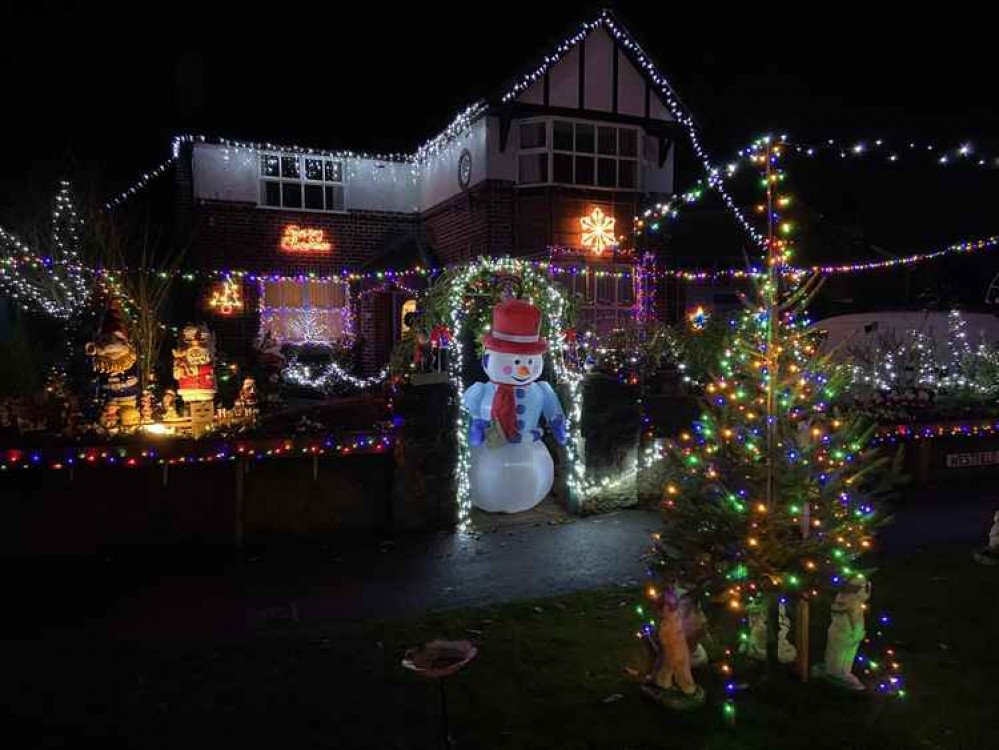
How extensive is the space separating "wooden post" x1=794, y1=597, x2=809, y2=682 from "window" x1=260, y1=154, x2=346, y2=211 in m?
15.9

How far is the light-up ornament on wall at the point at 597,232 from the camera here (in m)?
16.9

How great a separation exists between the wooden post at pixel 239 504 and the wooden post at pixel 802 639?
521 cm

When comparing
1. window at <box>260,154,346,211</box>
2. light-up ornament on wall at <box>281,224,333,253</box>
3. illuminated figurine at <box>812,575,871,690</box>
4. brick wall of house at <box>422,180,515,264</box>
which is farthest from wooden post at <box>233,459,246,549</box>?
window at <box>260,154,346,211</box>

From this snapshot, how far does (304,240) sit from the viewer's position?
18.0 m

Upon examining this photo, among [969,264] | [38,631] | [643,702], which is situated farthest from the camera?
[969,264]

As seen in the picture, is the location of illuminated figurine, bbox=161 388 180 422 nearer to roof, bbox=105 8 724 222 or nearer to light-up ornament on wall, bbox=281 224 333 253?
light-up ornament on wall, bbox=281 224 333 253

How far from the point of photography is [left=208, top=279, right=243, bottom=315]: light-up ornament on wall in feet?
55.7

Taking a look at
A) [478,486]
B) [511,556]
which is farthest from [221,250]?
[511,556]

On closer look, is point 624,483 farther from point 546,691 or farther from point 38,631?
point 38,631

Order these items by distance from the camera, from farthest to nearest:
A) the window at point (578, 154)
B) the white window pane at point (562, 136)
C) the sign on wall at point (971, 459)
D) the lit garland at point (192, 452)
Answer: the white window pane at point (562, 136) < the window at point (578, 154) < the sign on wall at point (971, 459) < the lit garland at point (192, 452)

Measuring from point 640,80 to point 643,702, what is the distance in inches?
619

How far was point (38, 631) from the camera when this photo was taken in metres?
5.38

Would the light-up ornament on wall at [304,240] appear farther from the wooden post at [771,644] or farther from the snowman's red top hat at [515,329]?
the wooden post at [771,644]

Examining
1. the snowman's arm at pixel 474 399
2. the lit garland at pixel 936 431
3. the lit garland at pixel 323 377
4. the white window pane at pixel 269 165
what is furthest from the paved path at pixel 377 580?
the white window pane at pixel 269 165
